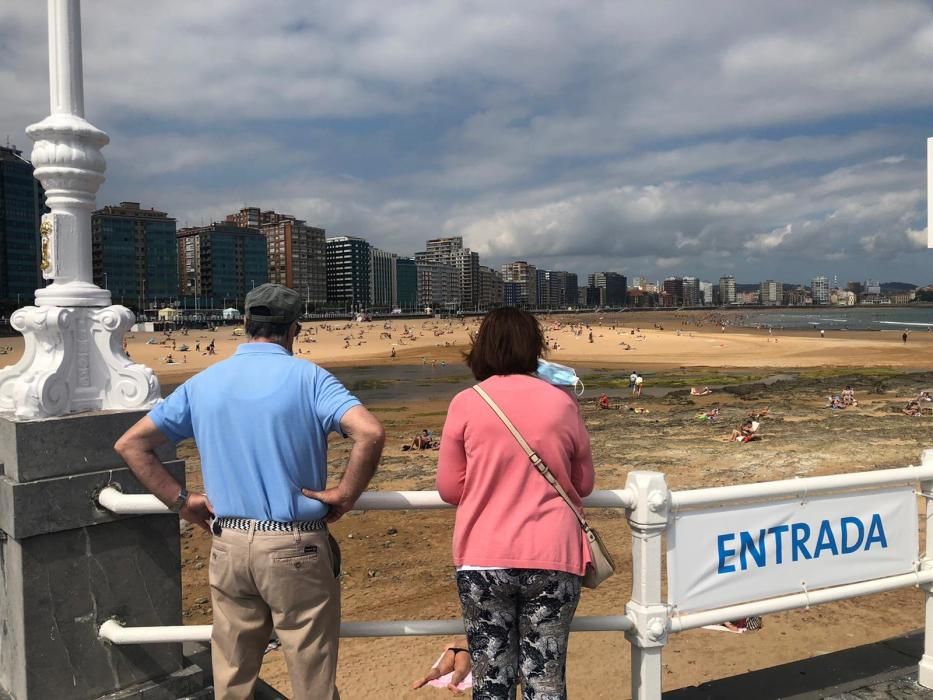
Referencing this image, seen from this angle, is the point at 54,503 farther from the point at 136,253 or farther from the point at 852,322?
the point at 136,253

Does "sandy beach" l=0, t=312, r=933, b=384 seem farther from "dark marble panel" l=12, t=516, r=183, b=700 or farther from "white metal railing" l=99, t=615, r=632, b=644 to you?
"white metal railing" l=99, t=615, r=632, b=644

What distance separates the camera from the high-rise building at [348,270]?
179750 millimetres

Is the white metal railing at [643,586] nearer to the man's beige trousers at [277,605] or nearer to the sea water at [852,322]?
the man's beige trousers at [277,605]

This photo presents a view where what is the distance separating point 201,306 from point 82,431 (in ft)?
492

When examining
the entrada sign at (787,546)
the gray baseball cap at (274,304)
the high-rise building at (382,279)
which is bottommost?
the entrada sign at (787,546)

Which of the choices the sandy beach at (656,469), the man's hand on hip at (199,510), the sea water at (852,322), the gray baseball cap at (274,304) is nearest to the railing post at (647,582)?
the gray baseball cap at (274,304)

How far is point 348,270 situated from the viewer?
180m

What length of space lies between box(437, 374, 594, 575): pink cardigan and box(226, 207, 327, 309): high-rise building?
163861 mm

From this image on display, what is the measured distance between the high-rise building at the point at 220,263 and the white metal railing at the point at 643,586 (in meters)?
150

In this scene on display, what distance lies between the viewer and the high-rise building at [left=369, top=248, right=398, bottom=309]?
186m

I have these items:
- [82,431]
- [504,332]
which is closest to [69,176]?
[82,431]

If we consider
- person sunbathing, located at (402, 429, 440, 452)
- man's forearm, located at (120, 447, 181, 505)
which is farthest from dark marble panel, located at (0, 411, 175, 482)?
person sunbathing, located at (402, 429, 440, 452)

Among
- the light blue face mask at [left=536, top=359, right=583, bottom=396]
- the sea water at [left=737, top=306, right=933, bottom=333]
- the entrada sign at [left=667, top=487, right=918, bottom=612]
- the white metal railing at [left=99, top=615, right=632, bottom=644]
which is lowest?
the sea water at [left=737, top=306, right=933, bottom=333]

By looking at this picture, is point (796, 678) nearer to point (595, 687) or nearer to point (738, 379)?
point (595, 687)
